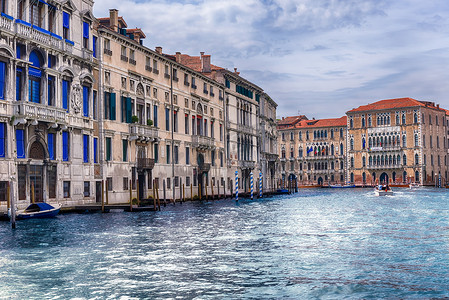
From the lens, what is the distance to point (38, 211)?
23.7 meters

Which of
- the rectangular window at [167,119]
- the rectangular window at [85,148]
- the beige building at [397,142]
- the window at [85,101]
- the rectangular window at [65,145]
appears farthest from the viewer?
the beige building at [397,142]

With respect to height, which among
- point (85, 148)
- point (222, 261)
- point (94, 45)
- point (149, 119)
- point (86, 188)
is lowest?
point (222, 261)

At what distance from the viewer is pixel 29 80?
86.3 feet

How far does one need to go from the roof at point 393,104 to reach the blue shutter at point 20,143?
6720 cm

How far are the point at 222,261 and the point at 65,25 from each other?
1926 cm

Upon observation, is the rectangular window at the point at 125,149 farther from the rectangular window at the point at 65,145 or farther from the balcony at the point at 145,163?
the rectangular window at the point at 65,145

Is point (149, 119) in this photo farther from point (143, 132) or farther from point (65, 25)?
point (65, 25)

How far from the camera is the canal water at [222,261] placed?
10.5 meters

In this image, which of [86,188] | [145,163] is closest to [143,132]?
[145,163]

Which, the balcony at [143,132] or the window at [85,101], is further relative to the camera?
the balcony at [143,132]

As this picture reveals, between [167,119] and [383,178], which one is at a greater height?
[167,119]

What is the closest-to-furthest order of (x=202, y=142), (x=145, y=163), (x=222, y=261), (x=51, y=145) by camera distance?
(x=222, y=261)
(x=51, y=145)
(x=145, y=163)
(x=202, y=142)

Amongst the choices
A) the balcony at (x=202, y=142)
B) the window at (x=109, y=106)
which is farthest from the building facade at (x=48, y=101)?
the balcony at (x=202, y=142)

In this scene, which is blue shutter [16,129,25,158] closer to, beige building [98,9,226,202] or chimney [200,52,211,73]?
beige building [98,9,226,202]
